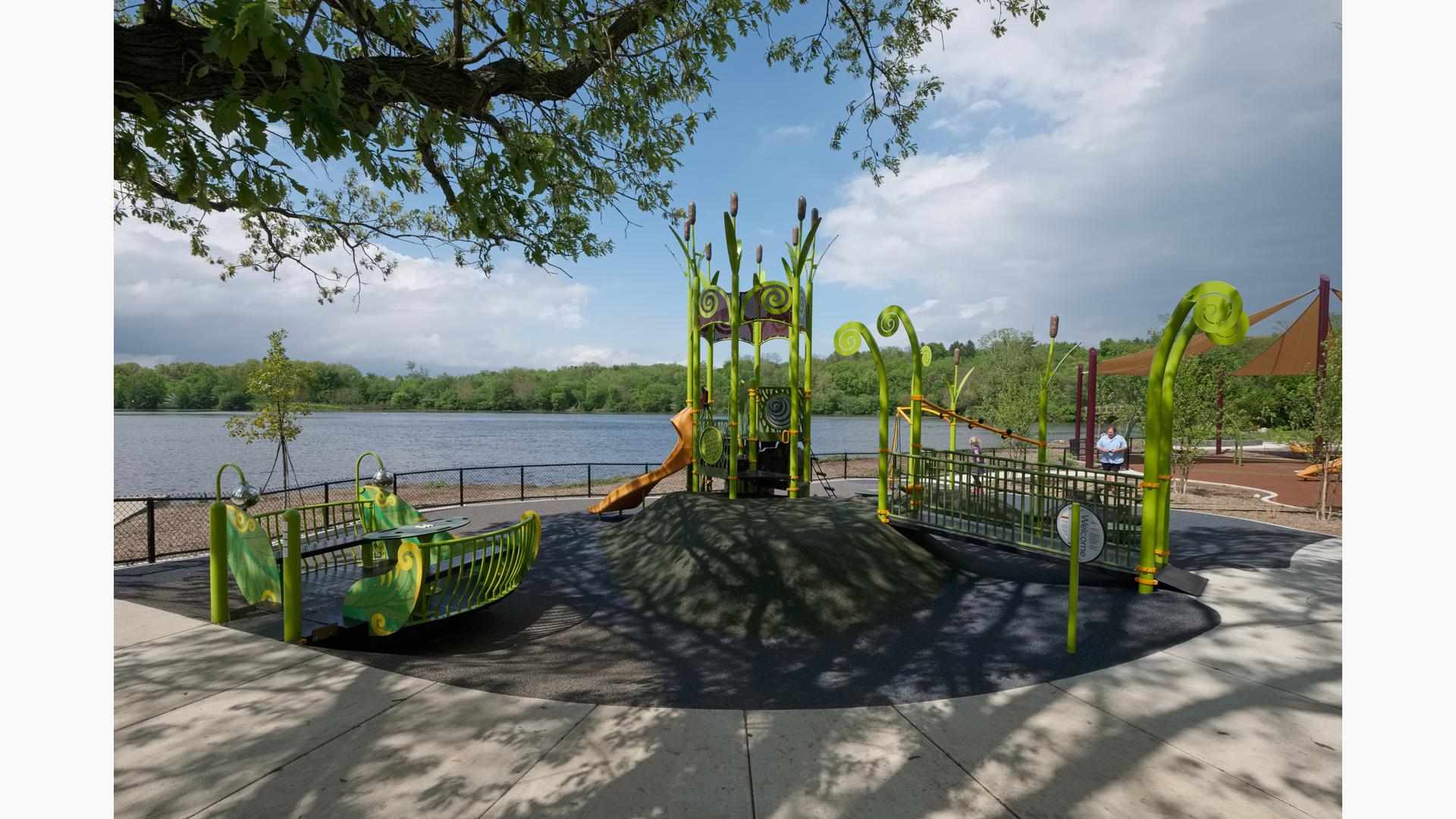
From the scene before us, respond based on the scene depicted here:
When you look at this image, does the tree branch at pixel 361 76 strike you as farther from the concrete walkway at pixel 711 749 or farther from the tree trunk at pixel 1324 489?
the tree trunk at pixel 1324 489

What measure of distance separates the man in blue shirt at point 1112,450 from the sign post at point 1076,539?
23.4 feet

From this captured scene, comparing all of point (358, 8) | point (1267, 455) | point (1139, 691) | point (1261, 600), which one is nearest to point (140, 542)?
point (358, 8)

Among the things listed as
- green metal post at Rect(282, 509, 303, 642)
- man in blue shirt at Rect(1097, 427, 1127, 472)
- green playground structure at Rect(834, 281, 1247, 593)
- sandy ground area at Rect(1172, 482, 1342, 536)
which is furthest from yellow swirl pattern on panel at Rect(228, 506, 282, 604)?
sandy ground area at Rect(1172, 482, 1342, 536)

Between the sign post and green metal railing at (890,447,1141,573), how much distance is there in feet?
2.20

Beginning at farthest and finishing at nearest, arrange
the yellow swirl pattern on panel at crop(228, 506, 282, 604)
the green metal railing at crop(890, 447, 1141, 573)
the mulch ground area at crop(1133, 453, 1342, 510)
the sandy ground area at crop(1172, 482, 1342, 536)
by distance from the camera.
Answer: the mulch ground area at crop(1133, 453, 1342, 510) < the sandy ground area at crop(1172, 482, 1342, 536) < the green metal railing at crop(890, 447, 1141, 573) < the yellow swirl pattern on panel at crop(228, 506, 282, 604)

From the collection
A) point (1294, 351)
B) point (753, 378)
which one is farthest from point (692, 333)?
point (1294, 351)

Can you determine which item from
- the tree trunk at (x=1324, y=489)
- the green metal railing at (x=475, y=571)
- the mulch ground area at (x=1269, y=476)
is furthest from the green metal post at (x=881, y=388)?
the mulch ground area at (x=1269, y=476)

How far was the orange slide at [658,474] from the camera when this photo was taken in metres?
11.5

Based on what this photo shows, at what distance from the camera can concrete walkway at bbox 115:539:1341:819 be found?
2979mm

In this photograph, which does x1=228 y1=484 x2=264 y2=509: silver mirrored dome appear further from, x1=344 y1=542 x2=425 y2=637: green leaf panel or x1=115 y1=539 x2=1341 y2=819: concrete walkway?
x1=344 y1=542 x2=425 y2=637: green leaf panel

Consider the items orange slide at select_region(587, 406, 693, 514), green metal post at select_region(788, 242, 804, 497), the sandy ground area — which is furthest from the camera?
orange slide at select_region(587, 406, 693, 514)

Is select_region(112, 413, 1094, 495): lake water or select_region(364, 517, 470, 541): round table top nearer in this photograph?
select_region(364, 517, 470, 541): round table top

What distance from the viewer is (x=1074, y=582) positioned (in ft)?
16.7

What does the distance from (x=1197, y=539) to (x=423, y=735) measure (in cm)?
1204
